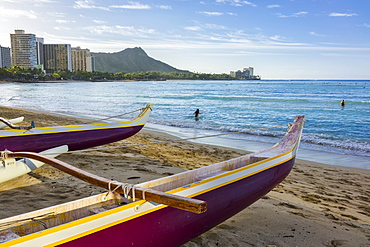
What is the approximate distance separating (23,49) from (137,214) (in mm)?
187263

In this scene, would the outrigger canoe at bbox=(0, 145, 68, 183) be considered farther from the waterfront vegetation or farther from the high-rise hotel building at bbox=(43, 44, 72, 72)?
the high-rise hotel building at bbox=(43, 44, 72, 72)

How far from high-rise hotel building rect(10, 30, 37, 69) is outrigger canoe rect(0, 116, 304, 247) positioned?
594 ft

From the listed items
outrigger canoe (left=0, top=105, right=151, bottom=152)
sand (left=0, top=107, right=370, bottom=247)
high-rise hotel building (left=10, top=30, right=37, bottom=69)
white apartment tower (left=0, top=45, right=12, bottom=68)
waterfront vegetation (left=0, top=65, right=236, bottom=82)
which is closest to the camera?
sand (left=0, top=107, right=370, bottom=247)

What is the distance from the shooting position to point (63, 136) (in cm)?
624

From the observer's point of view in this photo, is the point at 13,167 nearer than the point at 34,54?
Yes

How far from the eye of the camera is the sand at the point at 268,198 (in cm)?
343

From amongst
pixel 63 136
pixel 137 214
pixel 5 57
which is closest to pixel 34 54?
pixel 5 57

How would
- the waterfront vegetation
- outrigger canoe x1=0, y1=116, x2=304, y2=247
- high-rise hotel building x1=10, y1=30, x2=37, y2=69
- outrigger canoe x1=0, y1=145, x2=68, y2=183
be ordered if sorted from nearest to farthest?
1. outrigger canoe x1=0, y1=116, x2=304, y2=247
2. outrigger canoe x1=0, y1=145, x2=68, y2=183
3. the waterfront vegetation
4. high-rise hotel building x1=10, y1=30, x2=37, y2=69

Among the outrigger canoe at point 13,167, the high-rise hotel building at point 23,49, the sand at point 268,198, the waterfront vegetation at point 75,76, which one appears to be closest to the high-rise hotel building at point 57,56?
the high-rise hotel building at point 23,49

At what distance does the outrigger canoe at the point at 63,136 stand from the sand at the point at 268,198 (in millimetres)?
345

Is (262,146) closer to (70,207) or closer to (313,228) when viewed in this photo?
(313,228)

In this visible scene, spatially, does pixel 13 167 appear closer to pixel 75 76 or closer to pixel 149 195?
pixel 149 195

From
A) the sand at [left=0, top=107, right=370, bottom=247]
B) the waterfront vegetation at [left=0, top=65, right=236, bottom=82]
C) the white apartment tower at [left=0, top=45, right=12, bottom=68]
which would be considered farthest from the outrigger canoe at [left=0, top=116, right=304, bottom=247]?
the white apartment tower at [left=0, top=45, right=12, bottom=68]

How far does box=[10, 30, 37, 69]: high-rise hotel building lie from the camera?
163 m
